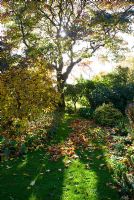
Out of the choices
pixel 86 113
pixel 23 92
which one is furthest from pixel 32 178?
pixel 86 113

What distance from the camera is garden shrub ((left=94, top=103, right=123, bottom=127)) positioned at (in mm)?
19125

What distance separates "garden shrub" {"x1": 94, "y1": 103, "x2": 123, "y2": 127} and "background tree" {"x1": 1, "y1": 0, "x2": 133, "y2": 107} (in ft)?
20.0

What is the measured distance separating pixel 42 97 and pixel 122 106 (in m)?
9.51

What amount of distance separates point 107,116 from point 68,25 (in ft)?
35.7

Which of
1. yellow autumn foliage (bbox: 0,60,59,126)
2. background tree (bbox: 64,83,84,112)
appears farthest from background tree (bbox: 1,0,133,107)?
yellow autumn foliage (bbox: 0,60,59,126)

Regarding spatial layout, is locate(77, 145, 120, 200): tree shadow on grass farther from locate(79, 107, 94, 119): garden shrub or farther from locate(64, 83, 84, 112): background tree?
locate(64, 83, 84, 112): background tree

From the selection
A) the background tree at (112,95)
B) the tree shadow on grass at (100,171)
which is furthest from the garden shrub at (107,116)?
the tree shadow on grass at (100,171)

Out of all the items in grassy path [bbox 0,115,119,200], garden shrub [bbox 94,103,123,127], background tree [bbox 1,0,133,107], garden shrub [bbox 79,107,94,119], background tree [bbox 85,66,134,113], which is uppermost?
background tree [bbox 1,0,133,107]

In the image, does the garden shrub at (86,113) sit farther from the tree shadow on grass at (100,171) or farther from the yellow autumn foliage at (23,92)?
the tree shadow on grass at (100,171)

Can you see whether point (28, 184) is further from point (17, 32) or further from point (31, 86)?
point (17, 32)

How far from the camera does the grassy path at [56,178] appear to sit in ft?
28.0

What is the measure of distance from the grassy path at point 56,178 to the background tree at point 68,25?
48.9 ft

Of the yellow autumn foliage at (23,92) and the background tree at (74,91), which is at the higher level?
the background tree at (74,91)

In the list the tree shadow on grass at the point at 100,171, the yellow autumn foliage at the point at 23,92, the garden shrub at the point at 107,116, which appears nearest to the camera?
the tree shadow on grass at the point at 100,171
